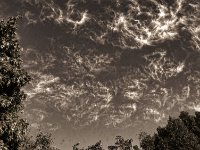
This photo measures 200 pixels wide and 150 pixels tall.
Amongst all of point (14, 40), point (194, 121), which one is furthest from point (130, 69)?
point (14, 40)

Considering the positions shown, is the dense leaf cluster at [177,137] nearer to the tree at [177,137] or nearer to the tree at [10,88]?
the tree at [177,137]

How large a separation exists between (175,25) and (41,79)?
143ft

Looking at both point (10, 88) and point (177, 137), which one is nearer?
point (10, 88)

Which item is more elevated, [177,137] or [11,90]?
[177,137]

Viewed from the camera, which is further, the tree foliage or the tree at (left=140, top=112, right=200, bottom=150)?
the tree at (left=140, top=112, right=200, bottom=150)

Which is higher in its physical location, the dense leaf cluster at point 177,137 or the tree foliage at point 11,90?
the dense leaf cluster at point 177,137

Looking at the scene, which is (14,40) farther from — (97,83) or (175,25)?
(97,83)

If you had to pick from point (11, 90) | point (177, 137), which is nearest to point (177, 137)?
point (177, 137)

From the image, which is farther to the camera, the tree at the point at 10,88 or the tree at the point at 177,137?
the tree at the point at 177,137

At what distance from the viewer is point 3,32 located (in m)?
24.8

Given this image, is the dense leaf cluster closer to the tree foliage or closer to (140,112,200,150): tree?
(140,112,200,150): tree

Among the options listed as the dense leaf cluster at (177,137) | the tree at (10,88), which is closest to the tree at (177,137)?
the dense leaf cluster at (177,137)

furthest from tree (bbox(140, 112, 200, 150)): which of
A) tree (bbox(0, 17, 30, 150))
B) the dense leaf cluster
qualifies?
tree (bbox(0, 17, 30, 150))

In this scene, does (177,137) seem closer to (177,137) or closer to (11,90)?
(177,137)
